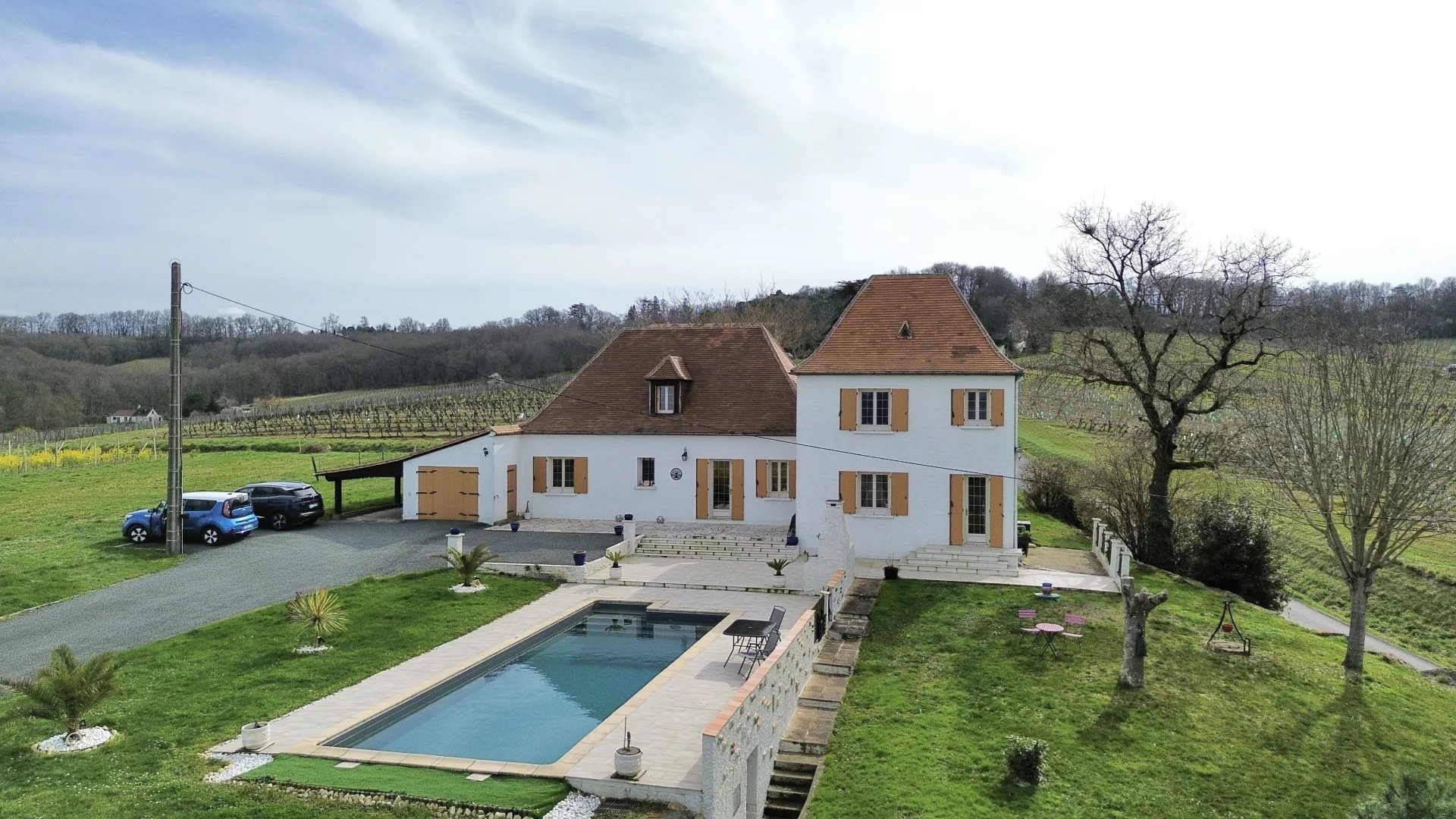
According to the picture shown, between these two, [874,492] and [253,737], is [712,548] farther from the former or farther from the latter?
[253,737]

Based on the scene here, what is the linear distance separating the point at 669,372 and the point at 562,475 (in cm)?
500

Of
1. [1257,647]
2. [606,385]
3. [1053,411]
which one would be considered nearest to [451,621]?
[606,385]

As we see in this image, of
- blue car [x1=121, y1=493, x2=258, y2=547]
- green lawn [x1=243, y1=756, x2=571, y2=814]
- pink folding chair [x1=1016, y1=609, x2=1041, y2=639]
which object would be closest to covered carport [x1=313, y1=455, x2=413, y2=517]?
→ blue car [x1=121, y1=493, x2=258, y2=547]

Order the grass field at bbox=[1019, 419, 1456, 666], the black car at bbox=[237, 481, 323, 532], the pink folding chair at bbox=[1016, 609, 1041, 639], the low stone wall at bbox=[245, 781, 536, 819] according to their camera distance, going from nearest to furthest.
A: the low stone wall at bbox=[245, 781, 536, 819] → the pink folding chair at bbox=[1016, 609, 1041, 639] → the grass field at bbox=[1019, 419, 1456, 666] → the black car at bbox=[237, 481, 323, 532]

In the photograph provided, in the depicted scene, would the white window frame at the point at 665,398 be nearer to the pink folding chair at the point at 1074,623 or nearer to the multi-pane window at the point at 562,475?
the multi-pane window at the point at 562,475

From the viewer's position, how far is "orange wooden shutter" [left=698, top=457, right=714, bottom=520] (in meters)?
26.2

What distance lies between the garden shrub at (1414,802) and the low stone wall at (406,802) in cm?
859

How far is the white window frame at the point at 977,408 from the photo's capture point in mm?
21688

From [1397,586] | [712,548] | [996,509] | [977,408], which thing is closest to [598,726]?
[712,548]

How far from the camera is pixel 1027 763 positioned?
37.0ft

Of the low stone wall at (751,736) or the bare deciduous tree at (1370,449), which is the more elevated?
the bare deciduous tree at (1370,449)

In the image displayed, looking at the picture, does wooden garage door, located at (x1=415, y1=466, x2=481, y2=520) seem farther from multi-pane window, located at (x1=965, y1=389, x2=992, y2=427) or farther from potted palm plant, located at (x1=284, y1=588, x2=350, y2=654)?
multi-pane window, located at (x1=965, y1=389, x2=992, y2=427)

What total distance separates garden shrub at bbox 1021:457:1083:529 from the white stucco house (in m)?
13.1

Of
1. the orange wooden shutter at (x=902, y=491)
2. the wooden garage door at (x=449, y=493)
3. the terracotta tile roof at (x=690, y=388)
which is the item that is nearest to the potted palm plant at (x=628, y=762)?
the orange wooden shutter at (x=902, y=491)
